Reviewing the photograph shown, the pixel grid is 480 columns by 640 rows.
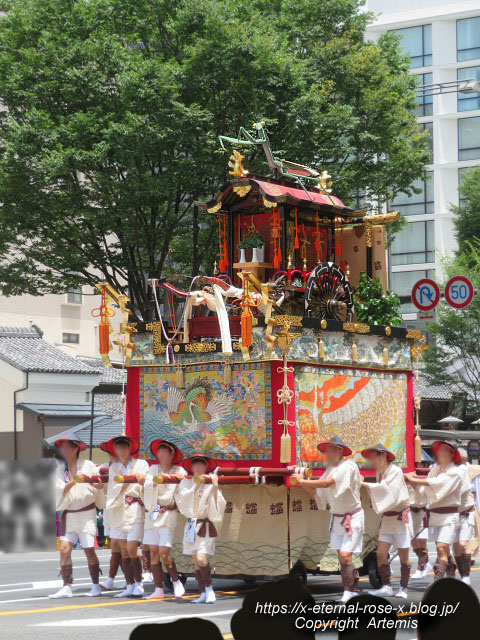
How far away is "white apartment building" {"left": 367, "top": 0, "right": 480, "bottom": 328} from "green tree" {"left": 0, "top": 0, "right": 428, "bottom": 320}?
84.3 ft

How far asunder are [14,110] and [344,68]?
7488 millimetres

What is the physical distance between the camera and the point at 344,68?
24.5 meters

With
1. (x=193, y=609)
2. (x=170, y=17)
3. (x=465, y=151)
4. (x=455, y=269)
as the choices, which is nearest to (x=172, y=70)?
(x=170, y=17)

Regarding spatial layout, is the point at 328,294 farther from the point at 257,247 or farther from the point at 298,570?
the point at 298,570

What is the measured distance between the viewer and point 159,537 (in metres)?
12.1

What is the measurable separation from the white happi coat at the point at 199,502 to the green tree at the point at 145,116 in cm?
1134

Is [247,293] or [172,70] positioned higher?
[172,70]

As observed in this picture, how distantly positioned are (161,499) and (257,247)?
4.37 meters

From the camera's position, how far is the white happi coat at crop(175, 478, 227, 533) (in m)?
11.7

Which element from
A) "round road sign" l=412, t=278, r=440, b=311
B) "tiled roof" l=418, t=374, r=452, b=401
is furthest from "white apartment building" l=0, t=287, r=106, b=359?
"round road sign" l=412, t=278, r=440, b=311

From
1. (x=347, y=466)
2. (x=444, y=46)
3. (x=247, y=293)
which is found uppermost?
(x=444, y=46)

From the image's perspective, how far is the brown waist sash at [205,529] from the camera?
11672 millimetres

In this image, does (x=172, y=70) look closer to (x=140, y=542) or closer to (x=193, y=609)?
(x=140, y=542)

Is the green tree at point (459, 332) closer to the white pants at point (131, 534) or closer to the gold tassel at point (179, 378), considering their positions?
the gold tassel at point (179, 378)
